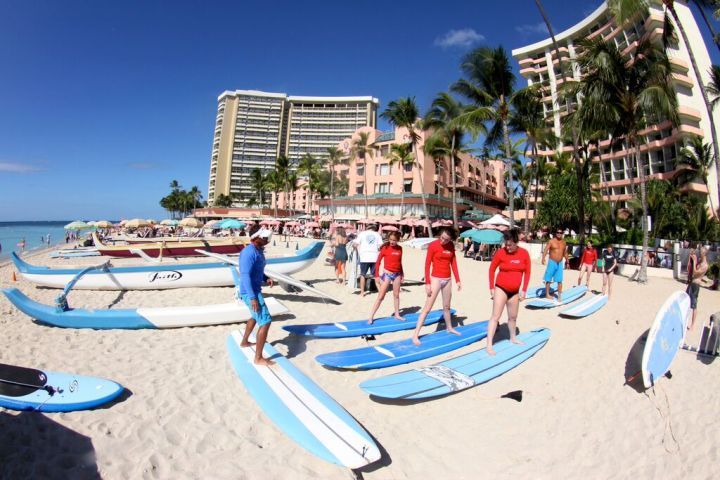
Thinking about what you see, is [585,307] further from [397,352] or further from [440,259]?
[397,352]

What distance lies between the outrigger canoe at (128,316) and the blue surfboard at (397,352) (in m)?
2.52

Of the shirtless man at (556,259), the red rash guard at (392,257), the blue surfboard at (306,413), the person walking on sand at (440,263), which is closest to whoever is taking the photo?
the blue surfboard at (306,413)

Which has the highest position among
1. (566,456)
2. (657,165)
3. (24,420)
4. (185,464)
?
(657,165)

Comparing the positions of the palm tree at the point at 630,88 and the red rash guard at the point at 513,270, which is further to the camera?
the palm tree at the point at 630,88

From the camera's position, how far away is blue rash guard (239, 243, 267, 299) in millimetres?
4148

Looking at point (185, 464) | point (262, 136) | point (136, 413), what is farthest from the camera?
point (262, 136)

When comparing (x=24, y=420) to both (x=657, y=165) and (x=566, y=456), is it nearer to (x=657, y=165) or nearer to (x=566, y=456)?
(x=566, y=456)

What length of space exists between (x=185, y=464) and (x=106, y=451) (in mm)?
671

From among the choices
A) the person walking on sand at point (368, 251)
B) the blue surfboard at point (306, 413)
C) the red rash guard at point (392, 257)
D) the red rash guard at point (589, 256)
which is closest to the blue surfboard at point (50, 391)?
the blue surfboard at point (306, 413)

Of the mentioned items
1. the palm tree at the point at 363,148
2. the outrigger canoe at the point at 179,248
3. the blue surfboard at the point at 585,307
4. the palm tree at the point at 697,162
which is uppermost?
the palm tree at the point at 363,148

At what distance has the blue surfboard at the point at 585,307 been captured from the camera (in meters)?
6.99

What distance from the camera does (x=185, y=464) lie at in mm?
2707

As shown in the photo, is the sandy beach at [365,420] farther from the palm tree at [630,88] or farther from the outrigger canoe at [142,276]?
the palm tree at [630,88]

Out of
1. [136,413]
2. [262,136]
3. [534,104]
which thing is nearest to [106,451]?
[136,413]
